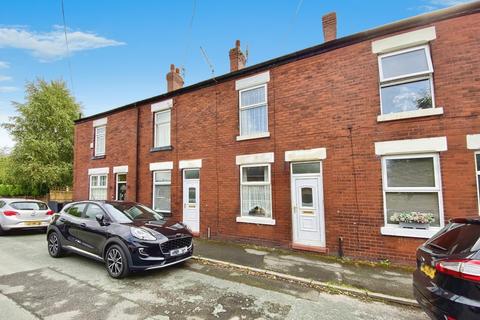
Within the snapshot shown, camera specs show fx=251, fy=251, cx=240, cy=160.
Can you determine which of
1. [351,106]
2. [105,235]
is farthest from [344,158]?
[105,235]

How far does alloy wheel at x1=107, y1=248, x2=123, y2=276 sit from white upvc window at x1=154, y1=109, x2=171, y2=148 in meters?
6.08

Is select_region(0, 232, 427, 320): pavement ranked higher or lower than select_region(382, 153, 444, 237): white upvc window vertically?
lower

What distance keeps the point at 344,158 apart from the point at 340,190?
869 mm

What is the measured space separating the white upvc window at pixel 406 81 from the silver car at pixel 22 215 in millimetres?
12863

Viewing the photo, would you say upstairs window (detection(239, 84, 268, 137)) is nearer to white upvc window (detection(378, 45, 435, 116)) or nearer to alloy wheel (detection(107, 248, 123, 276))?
white upvc window (detection(378, 45, 435, 116))

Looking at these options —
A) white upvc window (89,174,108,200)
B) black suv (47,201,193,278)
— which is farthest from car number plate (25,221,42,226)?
black suv (47,201,193,278)

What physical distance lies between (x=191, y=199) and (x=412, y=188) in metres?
7.10

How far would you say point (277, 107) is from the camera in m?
7.96

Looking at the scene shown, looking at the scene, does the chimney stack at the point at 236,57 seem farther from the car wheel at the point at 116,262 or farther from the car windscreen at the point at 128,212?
the car wheel at the point at 116,262

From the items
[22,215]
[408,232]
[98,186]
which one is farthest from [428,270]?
[98,186]

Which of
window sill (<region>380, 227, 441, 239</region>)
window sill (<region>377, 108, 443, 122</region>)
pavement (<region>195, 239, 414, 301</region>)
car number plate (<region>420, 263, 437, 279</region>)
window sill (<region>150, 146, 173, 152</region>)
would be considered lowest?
pavement (<region>195, 239, 414, 301</region>)

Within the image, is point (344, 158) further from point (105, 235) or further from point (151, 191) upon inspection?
point (151, 191)

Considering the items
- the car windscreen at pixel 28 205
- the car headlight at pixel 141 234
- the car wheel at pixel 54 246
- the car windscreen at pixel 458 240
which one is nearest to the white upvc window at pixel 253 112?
the car headlight at pixel 141 234

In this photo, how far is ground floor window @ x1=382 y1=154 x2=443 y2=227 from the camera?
19.0 ft
